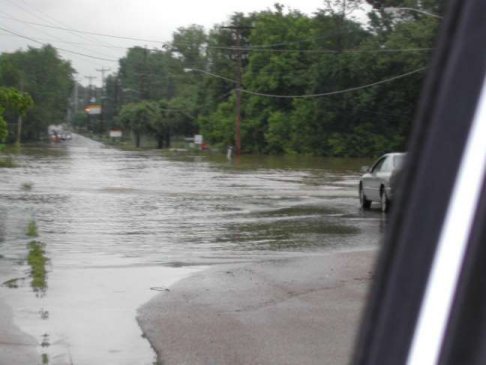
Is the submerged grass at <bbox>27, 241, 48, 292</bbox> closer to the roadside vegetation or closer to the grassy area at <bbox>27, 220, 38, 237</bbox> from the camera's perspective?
the grassy area at <bbox>27, 220, 38, 237</bbox>

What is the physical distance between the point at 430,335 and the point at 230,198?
22.9m

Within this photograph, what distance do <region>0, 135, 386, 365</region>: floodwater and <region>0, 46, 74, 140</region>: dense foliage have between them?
64436mm

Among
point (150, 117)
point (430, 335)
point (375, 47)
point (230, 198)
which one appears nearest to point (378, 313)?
point (430, 335)

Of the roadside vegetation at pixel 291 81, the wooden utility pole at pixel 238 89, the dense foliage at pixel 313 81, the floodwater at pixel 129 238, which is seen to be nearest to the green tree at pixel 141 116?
the roadside vegetation at pixel 291 81

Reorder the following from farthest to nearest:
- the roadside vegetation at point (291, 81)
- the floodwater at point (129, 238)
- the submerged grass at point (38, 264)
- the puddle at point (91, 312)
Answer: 1. the roadside vegetation at point (291, 81)
2. the submerged grass at point (38, 264)
3. the floodwater at point (129, 238)
4. the puddle at point (91, 312)

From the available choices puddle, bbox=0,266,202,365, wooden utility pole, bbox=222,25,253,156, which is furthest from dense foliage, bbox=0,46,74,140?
puddle, bbox=0,266,202,365

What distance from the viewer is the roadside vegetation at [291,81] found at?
49.1 metres

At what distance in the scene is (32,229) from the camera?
15.6 metres

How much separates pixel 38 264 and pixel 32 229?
4.26 metres

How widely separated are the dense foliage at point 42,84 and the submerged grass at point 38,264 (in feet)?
247

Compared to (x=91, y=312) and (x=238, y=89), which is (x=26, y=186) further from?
(x=238, y=89)

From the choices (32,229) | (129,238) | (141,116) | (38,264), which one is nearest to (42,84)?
(141,116)

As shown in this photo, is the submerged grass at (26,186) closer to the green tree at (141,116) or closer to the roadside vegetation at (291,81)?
the roadside vegetation at (291,81)

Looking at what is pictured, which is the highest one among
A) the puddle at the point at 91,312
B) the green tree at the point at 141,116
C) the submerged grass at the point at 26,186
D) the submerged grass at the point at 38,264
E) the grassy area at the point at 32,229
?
the puddle at the point at 91,312
